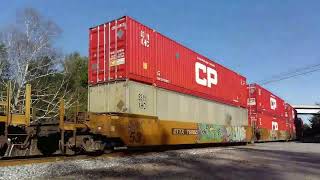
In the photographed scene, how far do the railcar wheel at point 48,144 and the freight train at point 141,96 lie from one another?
0.11ft

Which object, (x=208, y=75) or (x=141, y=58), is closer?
(x=141, y=58)

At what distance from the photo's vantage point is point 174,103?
752 inches

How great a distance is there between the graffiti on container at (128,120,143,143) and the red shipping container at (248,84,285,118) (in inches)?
717

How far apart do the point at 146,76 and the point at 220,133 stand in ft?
28.9

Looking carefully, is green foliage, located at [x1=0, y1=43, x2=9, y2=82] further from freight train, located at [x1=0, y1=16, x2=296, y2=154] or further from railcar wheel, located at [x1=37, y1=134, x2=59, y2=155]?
railcar wheel, located at [x1=37, y1=134, x2=59, y2=155]

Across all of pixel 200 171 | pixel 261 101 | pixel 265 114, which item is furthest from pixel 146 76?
pixel 265 114

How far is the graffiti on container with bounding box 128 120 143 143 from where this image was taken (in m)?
15.4

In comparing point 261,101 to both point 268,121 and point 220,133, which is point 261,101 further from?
point 220,133

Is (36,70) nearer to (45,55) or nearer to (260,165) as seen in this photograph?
(45,55)

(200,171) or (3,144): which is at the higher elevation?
(3,144)

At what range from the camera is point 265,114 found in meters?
35.8

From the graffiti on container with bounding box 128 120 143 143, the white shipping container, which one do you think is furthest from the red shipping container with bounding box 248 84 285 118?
the graffiti on container with bounding box 128 120 143 143

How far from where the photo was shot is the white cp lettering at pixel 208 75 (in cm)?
2203

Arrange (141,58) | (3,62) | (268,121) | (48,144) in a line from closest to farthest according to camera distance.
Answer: (48,144) → (141,58) → (3,62) → (268,121)
